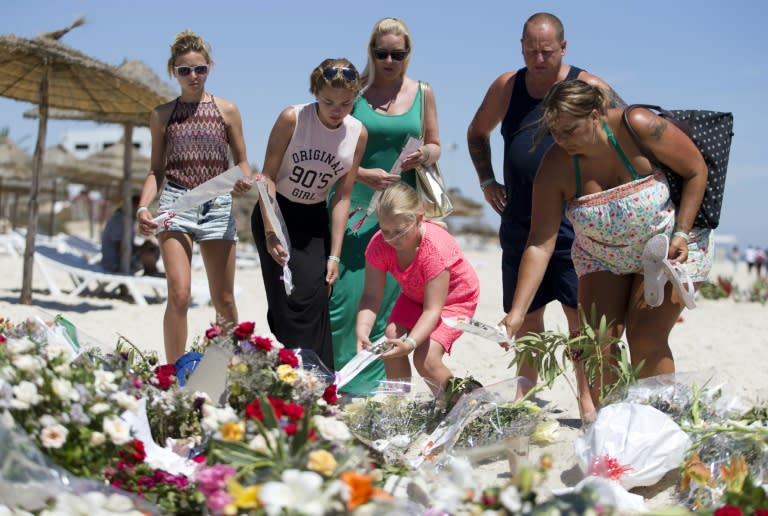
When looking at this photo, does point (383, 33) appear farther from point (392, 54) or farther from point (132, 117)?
point (132, 117)

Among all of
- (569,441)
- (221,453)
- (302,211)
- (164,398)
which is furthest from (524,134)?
(221,453)

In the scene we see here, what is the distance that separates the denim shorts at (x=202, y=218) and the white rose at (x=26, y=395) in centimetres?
202

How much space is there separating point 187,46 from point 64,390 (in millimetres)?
2418

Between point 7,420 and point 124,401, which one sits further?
point 124,401

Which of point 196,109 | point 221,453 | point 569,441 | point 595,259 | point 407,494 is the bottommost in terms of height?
point 569,441

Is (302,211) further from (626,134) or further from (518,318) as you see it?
(626,134)

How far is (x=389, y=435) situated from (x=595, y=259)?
3.81ft

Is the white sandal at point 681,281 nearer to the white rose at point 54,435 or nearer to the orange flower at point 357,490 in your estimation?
the orange flower at point 357,490

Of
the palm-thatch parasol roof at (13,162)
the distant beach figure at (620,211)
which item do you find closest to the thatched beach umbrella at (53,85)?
the distant beach figure at (620,211)

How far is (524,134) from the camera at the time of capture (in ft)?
14.0

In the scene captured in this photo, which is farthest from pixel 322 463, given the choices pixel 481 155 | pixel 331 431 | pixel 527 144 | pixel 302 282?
pixel 481 155

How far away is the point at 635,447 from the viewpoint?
9.43 feet

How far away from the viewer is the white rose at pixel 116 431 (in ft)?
6.81

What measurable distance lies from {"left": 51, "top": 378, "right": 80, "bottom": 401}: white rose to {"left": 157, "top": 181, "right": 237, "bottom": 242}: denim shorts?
6.50ft
